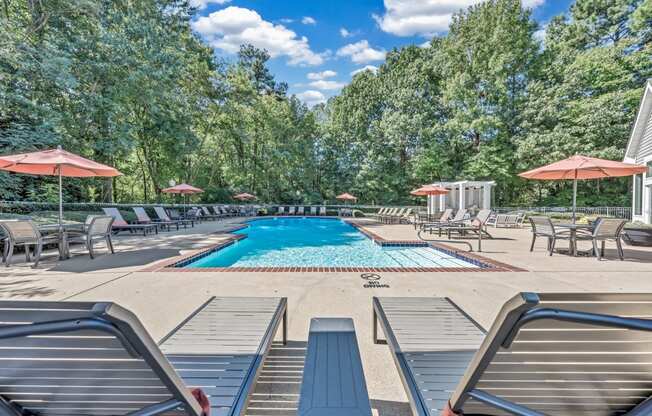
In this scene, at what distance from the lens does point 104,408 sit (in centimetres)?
116

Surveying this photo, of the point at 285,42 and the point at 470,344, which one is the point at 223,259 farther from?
the point at 285,42

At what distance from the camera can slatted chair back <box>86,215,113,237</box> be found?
6316 millimetres

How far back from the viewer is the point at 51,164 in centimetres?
610

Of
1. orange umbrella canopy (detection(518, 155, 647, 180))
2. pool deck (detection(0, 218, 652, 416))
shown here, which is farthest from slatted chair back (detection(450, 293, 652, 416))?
orange umbrella canopy (detection(518, 155, 647, 180))

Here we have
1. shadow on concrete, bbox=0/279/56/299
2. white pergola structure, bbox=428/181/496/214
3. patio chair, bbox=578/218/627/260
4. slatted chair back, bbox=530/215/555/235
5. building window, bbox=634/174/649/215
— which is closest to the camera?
shadow on concrete, bbox=0/279/56/299

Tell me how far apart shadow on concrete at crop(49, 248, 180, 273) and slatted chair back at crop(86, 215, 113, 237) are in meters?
0.49

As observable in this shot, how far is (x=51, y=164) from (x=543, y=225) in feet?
33.5

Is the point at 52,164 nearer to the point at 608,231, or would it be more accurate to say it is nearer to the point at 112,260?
the point at 112,260

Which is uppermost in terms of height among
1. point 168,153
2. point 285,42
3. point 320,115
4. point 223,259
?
point 285,42

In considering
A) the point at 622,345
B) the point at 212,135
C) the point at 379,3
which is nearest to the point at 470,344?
the point at 622,345

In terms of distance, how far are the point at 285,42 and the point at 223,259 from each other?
82.2 ft

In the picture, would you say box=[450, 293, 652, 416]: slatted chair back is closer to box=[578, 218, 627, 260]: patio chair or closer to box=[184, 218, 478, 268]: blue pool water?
box=[184, 218, 478, 268]: blue pool water

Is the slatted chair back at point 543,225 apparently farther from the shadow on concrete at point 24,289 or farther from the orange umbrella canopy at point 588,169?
the shadow on concrete at point 24,289

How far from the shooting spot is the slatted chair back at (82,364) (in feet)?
2.75
